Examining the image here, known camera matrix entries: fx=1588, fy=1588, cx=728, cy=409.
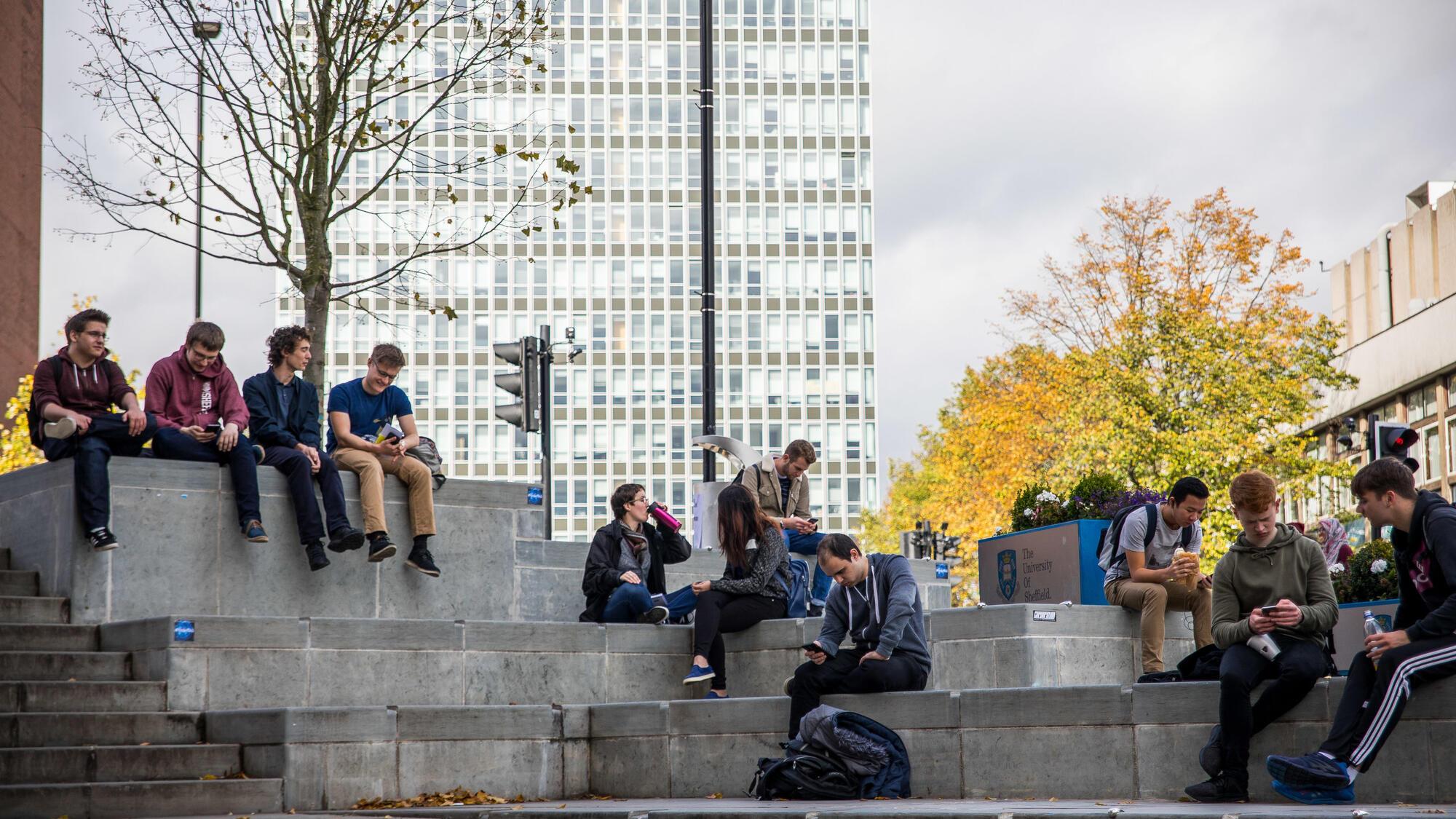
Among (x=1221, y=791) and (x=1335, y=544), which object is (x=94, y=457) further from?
(x=1335, y=544)

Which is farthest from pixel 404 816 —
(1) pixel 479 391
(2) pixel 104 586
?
(1) pixel 479 391

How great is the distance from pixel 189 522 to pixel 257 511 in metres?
0.48

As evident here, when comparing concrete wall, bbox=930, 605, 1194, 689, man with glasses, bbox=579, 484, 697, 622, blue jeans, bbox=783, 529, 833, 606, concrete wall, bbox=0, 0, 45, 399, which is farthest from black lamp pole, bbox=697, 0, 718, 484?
concrete wall, bbox=0, 0, 45, 399

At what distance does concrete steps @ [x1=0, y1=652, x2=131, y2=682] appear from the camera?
983cm

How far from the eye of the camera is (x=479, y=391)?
310 ft

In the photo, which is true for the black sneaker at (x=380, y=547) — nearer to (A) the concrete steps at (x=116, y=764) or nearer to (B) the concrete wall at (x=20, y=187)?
(A) the concrete steps at (x=116, y=764)

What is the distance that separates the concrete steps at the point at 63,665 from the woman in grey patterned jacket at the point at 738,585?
3800 mm

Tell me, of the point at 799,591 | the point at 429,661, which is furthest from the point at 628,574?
the point at 429,661

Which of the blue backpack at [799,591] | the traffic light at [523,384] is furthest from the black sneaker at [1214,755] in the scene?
the traffic light at [523,384]

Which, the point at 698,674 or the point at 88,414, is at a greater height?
the point at 88,414

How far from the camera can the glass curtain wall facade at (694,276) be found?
96.8 metres

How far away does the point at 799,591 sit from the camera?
12547 millimetres

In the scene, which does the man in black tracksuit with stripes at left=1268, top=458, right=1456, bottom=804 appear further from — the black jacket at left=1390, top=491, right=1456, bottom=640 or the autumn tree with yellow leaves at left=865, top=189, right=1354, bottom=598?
the autumn tree with yellow leaves at left=865, top=189, right=1354, bottom=598

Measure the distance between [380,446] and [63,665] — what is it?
3050mm
